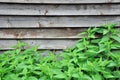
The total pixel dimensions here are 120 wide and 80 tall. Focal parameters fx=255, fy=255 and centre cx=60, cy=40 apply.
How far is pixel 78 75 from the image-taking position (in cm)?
295

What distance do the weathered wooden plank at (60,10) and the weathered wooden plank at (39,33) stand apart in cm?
23

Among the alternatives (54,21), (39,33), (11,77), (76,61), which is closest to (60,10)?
(54,21)

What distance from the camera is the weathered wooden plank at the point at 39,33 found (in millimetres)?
3541

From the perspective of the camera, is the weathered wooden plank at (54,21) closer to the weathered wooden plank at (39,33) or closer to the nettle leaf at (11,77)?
the weathered wooden plank at (39,33)

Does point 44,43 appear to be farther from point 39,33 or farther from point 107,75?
point 107,75

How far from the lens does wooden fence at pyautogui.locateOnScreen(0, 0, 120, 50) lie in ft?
11.2

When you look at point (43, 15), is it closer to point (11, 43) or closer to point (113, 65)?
point (11, 43)

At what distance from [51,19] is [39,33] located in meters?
0.26

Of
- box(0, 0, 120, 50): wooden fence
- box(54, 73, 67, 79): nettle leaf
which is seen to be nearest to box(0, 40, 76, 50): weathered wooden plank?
box(0, 0, 120, 50): wooden fence

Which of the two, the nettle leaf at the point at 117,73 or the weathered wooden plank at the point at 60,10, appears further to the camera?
the weathered wooden plank at the point at 60,10

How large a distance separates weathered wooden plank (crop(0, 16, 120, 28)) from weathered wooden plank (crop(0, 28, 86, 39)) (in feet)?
0.22

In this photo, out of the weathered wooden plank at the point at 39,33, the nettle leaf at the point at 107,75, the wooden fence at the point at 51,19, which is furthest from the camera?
the weathered wooden plank at the point at 39,33

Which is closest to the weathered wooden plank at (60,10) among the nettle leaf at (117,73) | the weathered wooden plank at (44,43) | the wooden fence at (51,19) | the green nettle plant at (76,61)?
the wooden fence at (51,19)

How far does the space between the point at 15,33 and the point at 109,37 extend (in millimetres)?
1294
